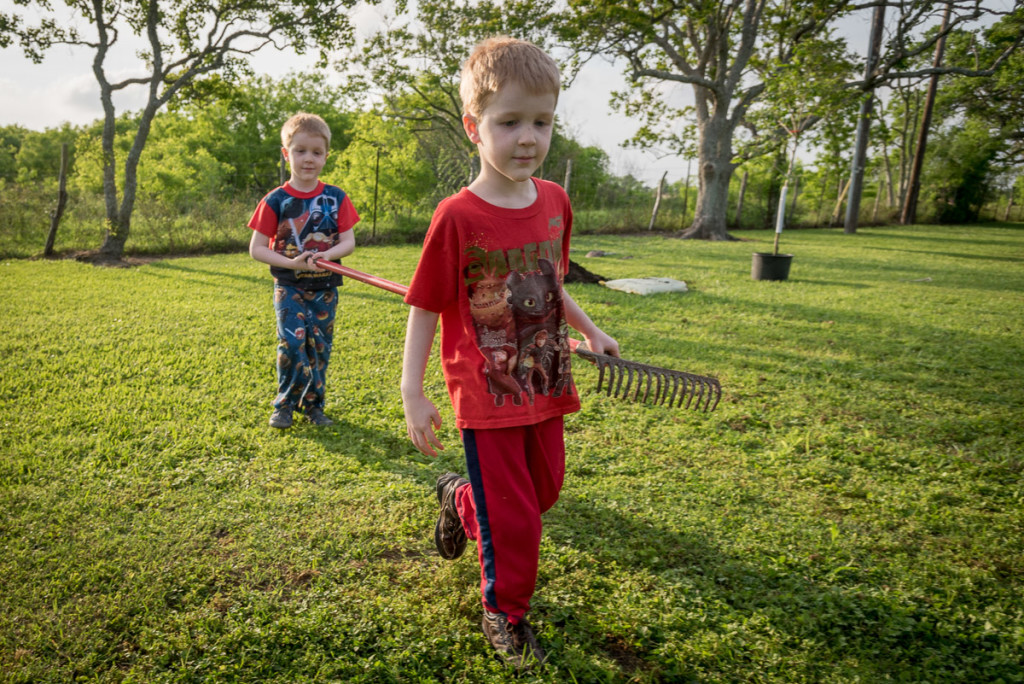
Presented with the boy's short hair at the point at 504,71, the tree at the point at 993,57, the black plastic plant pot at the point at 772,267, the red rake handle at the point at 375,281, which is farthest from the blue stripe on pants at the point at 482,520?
the black plastic plant pot at the point at 772,267

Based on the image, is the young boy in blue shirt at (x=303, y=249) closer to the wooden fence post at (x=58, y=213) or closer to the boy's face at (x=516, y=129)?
the boy's face at (x=516, y=129)

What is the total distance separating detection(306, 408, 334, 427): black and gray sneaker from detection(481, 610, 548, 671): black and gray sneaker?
2.18 metres

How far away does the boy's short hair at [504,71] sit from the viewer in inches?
68.4

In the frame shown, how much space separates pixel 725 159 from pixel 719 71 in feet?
8.81

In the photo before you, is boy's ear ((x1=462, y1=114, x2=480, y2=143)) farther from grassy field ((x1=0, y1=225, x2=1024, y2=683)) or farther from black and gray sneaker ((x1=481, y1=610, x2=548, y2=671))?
grassy field ((x1=0, y1=225, x2=1024, y2=683))

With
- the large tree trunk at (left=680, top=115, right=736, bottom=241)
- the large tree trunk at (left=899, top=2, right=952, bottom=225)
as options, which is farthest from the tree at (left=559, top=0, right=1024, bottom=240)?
the large tree trunk at (left=899, top=2, right=952, bottom=225)

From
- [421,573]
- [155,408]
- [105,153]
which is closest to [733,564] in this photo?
[421,573]

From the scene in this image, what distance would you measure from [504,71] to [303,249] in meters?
2.32

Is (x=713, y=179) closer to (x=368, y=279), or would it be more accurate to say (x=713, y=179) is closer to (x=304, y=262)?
(x=304, y=262)

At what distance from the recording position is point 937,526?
9.36ft

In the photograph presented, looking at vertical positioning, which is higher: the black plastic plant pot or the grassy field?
the black plastic plant pot

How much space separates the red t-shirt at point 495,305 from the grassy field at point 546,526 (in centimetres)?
86

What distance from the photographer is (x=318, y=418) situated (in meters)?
3.93

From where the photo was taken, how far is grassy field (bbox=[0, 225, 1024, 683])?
2047mm
